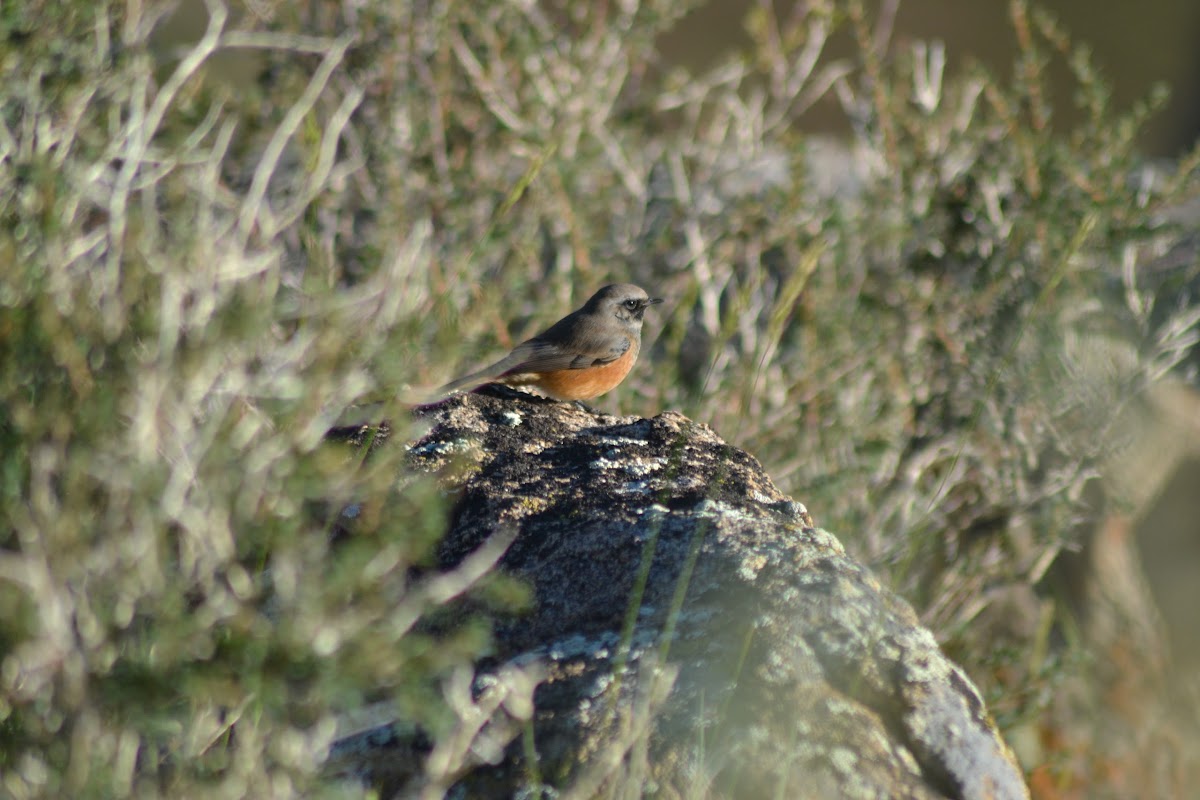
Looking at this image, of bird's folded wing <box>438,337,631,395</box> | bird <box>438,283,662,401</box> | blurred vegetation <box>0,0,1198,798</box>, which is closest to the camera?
blurred vegetation <box>0,0,1198,798</box>

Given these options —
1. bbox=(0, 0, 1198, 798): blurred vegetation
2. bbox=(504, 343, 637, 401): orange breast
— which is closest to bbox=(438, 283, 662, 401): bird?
bbox=(504, 343, 637, 401): orange breast

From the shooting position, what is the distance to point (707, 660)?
2.54m

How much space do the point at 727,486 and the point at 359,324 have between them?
3.40 ft

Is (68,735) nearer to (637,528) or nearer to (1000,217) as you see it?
(637,528)

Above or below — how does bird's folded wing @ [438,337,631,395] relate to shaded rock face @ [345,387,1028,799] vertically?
below

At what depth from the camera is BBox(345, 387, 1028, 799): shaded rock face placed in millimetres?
2336

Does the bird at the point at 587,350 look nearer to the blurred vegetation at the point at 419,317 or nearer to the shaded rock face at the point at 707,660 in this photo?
the blurred vegetation at the point at 419,317

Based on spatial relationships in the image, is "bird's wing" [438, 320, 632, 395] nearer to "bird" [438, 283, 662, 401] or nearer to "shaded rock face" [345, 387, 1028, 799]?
"bird" [438, 283, 662, 401]

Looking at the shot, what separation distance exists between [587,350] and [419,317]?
6.81 feet

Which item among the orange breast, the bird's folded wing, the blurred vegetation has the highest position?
the blurred vegetation

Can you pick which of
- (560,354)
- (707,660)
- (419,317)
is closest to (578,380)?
(560,354)

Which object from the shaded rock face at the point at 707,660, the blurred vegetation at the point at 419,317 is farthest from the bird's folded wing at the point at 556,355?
the shaded rock face at the point at 707,660

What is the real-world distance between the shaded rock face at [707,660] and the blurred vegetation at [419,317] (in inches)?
9.0

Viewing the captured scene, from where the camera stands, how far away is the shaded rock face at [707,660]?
7.66 feet
